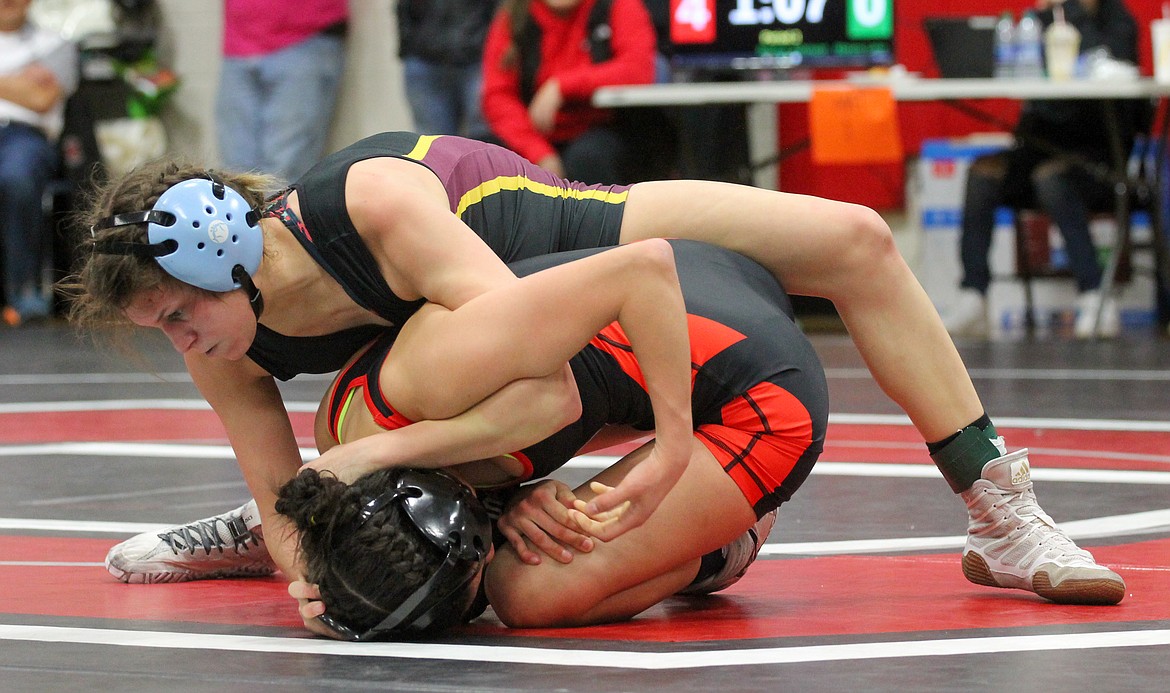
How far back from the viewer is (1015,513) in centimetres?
256

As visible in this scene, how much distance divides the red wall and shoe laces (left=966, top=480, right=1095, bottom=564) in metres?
5.73

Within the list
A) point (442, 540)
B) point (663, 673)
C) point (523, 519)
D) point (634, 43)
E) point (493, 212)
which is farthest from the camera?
point (634, 43)

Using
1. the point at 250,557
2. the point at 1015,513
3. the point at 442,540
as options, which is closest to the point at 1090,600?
the point at 1015,513

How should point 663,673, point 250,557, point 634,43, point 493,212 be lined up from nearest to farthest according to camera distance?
point 663,673 < point 493,212 < point 250,557 < point 634,43

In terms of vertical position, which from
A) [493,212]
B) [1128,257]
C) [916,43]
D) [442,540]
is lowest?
[1128,257]

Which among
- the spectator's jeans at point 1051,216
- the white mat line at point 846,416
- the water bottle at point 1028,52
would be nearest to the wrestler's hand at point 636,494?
the white mat line at point 846,416

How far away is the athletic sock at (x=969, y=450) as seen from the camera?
256cm

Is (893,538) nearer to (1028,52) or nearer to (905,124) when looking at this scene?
(1028,52)

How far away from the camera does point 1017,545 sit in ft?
8.26

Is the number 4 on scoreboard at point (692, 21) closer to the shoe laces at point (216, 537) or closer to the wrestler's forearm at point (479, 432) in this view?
the shoe laces at point (216, 537)

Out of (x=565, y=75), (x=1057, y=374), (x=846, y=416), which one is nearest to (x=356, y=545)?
(x=846, y=416)

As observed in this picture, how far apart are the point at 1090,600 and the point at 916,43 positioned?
6.31m

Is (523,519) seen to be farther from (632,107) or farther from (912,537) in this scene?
(632,107)

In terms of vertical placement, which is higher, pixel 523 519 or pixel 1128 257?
pixel 523 519
